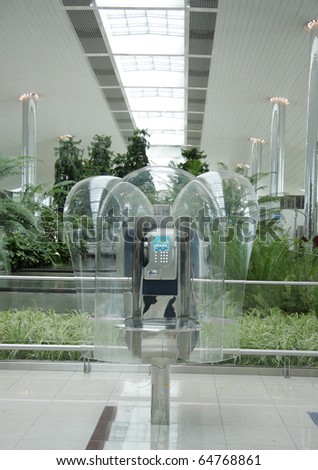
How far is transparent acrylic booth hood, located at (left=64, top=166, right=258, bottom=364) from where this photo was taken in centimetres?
428

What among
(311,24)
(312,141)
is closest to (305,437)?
(312,141)

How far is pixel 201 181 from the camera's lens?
4.79 meters

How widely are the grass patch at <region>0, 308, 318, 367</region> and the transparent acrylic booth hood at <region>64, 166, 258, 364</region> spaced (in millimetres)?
1194

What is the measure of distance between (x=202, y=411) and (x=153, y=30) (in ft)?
18.5

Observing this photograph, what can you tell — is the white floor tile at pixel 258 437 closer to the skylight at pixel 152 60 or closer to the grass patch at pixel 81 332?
the grass patch at pixel 81 332

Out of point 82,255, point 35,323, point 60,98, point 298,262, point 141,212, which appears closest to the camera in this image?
point 141,212

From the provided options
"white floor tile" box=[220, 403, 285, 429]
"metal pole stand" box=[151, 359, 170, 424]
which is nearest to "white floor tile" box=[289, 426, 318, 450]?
"white floor tile" box=[220, 403, 285, 429]

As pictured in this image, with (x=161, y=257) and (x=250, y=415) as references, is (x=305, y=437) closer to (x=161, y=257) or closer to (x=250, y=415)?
(x=250, y=415)

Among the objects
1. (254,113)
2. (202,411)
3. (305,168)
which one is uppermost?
(254,113)

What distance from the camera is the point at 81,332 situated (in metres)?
6.38

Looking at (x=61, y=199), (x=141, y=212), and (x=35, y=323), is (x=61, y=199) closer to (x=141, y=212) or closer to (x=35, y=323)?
(x=35, y=323)

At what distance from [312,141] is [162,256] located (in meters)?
5.08

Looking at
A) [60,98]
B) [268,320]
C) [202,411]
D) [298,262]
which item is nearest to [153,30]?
[60,98]

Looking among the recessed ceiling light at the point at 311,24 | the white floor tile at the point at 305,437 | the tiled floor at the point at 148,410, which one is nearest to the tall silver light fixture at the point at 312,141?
the recessed ceiling light at the point at 311,24
